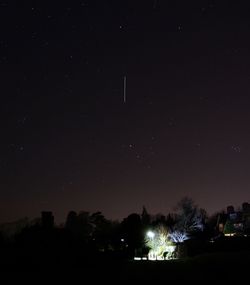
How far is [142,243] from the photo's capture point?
55219 mm

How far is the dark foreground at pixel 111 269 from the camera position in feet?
90.2

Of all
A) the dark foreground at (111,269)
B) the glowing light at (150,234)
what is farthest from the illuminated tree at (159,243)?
the dark foreground at (111,269)

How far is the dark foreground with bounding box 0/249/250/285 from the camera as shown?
27.5 meters

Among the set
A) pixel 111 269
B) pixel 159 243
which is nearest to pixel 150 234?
pixel 159 243

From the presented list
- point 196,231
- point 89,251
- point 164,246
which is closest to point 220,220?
point 196,231

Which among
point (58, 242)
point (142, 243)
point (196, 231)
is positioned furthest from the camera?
point (196, 231)

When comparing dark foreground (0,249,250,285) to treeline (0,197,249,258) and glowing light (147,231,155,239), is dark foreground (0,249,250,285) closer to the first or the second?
treeline (0,197,249,258)

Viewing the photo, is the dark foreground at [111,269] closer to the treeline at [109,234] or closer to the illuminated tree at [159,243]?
the treeline at [109,234]

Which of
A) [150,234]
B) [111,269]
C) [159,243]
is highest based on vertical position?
[150,234]

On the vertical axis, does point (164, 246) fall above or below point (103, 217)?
below

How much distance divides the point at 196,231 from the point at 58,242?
3633 centimetres

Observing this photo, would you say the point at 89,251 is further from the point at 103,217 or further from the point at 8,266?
the point at 103,217

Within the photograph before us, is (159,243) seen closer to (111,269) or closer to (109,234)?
(109,234)

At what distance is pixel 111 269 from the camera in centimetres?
3341
